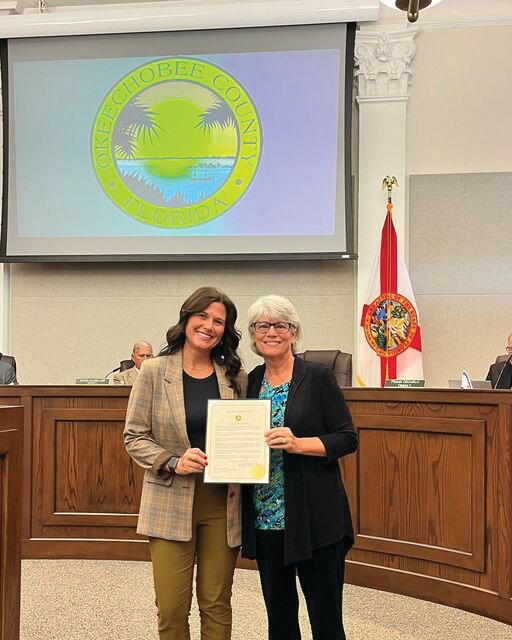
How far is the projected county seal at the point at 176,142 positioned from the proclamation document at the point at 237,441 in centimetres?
543

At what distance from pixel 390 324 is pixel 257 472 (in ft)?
16.6

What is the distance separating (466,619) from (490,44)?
5779 millimetres

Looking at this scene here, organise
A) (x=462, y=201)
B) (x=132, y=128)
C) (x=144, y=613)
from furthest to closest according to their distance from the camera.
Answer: (x=132, y=128)
(x=462, y=201)
(x=144, y=613)

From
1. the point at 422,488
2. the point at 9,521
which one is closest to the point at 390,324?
the point at 422,488

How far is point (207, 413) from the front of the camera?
232 centimetres

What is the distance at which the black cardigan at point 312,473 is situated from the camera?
90.0 inches

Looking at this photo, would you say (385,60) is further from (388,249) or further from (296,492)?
(296,492)

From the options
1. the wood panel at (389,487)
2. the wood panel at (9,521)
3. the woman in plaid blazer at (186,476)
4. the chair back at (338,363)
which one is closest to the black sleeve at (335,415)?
the woman in plaid blazer at (186,476)

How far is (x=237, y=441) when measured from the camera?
2.26 meters

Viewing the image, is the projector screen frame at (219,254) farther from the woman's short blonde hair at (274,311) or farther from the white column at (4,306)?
the woman's short blonde hair at (274,311)

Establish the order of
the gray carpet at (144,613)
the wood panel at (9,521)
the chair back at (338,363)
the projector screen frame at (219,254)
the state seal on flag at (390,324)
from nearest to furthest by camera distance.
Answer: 1. the wood panel at (9,521)
2. the gray carpet at (144,613)
3. the chair back at (338,363)
4. the state seal on flag at (390,324)
5. the projector screen frame at (219,254)

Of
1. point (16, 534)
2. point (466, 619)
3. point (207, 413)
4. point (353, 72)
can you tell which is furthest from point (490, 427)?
point (353, 72)

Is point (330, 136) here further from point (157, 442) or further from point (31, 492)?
point (157, 442)

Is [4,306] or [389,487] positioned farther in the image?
[4,306]
